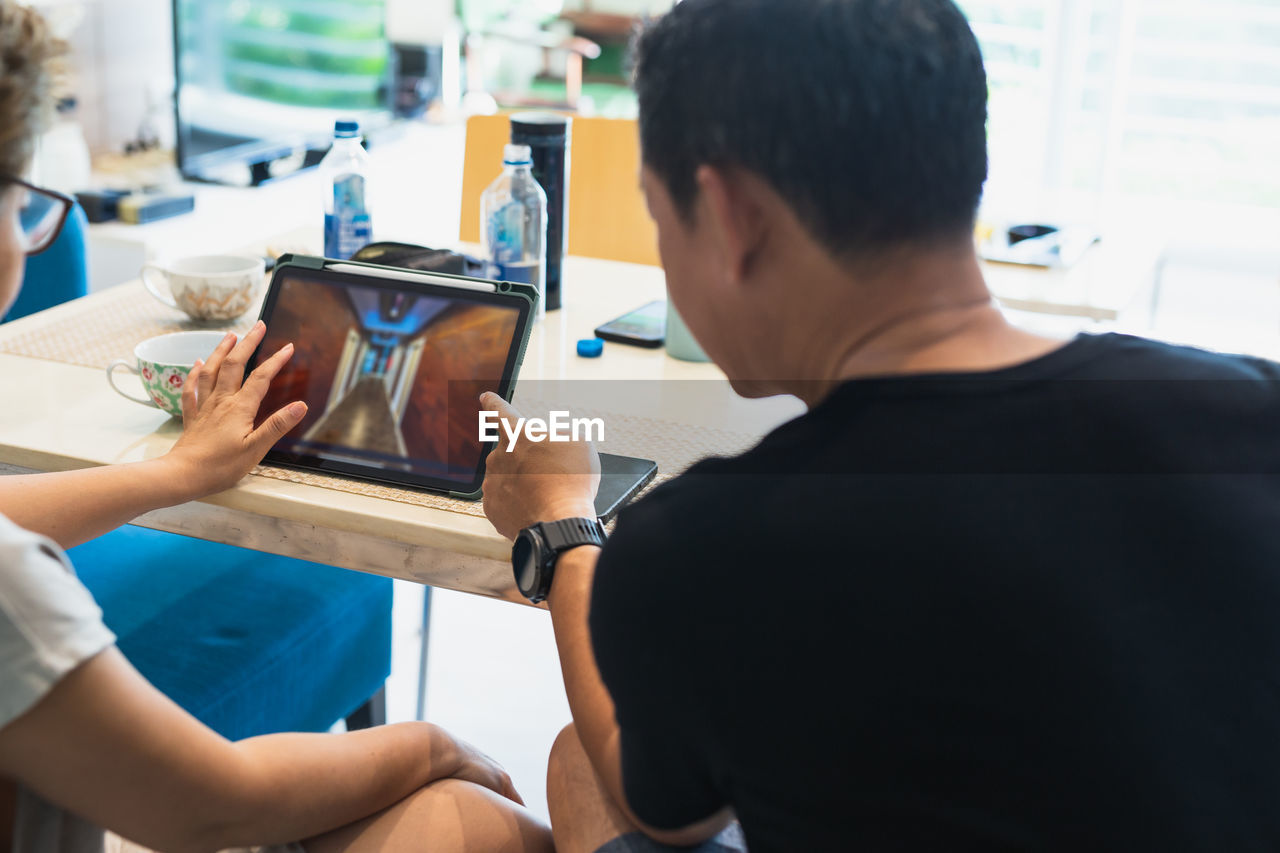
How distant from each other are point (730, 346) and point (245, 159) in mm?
2333

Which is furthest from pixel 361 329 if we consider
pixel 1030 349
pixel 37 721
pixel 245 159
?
pixel 245 159

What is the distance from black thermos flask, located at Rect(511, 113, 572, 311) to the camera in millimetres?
1539

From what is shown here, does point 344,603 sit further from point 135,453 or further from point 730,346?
point 730,346

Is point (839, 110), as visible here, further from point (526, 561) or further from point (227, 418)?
point (227, 418)

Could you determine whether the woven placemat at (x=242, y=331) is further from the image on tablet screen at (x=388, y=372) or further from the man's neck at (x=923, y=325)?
the man's neck at (x=923, y=325)

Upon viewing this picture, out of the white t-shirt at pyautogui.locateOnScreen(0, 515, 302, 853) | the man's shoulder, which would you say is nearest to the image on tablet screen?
the white t-shirt at pyautogui.locateOnScreen(0, 515, 302, 853)

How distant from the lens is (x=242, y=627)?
1.26m

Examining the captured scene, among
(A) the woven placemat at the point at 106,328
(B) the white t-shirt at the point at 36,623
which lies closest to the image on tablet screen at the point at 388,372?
(A) the woven placemat at the point at 106,328

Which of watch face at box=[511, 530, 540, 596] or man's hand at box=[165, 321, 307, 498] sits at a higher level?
man's hand at box=[165, 321, 307, 498]

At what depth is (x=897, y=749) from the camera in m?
0.57

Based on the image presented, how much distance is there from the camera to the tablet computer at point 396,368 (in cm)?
104

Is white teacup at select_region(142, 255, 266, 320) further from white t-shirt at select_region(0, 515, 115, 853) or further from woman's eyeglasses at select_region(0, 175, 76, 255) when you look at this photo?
white t-shirt at select_region(0, 515, 115, 853)

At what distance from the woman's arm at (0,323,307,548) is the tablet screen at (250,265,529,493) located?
3cm

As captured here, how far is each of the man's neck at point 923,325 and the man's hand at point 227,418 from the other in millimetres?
577
